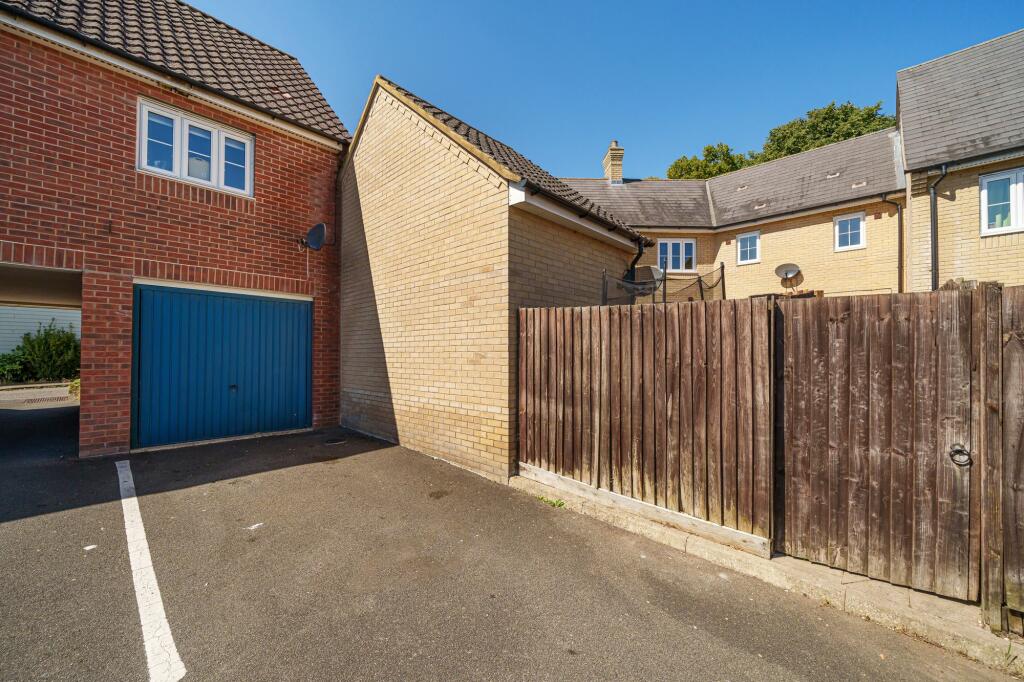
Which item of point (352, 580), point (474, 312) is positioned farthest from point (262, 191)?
point (352, 580)

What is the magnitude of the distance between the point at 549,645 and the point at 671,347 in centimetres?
259

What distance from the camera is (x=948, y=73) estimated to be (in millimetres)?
12500

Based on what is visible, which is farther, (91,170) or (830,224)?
(830,224)

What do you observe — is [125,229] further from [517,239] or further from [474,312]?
[517,239]

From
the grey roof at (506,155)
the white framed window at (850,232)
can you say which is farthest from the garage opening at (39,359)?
the white framed window at (850,232)

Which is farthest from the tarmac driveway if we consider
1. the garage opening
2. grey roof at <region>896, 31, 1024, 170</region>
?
grey roof at <region>896, 31, 1024, 170</region>

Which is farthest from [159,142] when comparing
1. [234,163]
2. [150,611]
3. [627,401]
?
[627,401]

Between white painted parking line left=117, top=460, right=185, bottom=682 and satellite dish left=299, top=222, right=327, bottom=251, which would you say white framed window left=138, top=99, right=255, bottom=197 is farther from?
white painted parking line left=117, top=460, right=185, bottom=682

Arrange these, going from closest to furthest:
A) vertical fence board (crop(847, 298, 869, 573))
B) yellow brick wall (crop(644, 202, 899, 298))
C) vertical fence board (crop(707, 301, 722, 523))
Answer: vertical fence board (crop(847, 298, 869, 573)), vertical fence board (crop(707, 301, 722, 523)), yellow brick wall (crop(644, 202, 899, 298))

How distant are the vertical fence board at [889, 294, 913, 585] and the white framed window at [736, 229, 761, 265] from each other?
14.5 metres

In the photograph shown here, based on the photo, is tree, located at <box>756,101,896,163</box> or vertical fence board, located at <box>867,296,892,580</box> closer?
vertical fence board, located at <box>867,296,892,580</box>

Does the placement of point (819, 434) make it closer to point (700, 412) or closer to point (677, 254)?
point (700, 412)

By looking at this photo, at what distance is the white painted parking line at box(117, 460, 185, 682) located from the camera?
7.14 feet

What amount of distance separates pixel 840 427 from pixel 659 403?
1.34m
